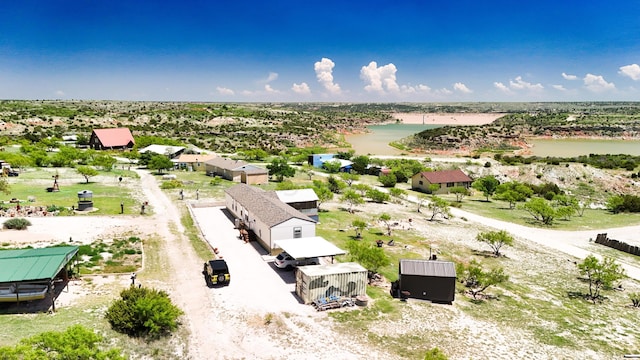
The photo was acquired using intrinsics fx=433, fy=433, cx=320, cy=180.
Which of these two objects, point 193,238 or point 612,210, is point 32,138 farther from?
point 612,210

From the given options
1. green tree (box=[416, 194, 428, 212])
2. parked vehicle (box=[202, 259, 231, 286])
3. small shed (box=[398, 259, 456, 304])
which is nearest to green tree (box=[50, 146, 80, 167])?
parked vehicle (box=[202, 259, 231, 286])

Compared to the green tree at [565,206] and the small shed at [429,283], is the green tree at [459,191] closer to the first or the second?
the green tree at [565,206]

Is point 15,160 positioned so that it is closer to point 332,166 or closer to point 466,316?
point 332,166

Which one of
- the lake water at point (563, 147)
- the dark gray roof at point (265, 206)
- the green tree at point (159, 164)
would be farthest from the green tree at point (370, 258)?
the lake water at point (563, 147)

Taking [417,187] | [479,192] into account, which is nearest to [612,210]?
[479,192]

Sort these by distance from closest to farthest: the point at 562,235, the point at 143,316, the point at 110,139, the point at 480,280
→ the point at 143,316 < the point at 480,280 < the point at 562,235 < the point at 110,139

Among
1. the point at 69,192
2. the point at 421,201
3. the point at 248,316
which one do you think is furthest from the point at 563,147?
the point at 248,316

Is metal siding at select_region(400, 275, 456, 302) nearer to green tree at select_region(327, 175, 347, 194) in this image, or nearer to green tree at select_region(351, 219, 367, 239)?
green tree at select_region(351, 219, 367, 239)
